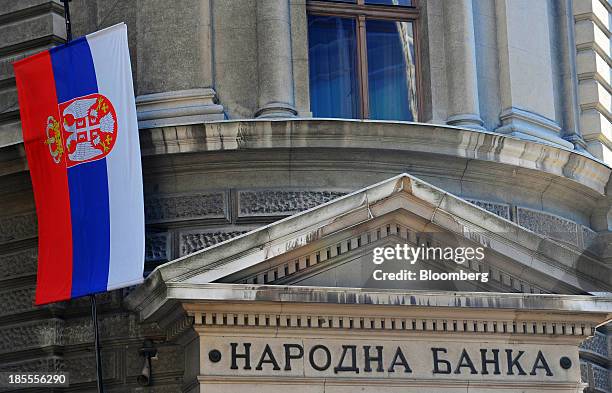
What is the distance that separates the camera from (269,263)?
1972 centimetres

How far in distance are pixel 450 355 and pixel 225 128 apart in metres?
4.52

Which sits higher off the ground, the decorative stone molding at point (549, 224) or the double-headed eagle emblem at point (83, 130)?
the double-headed eagle emblem at point (83, 130)

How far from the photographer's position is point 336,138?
22.0 meters

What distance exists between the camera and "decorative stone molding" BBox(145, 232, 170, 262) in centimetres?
2186

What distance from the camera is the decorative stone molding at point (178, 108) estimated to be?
2234 cm

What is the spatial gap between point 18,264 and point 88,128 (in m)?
2.54

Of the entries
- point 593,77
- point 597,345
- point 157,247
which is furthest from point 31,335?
point 593,77

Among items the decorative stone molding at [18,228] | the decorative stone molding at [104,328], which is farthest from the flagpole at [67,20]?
the decorative stone molding at [104,328]

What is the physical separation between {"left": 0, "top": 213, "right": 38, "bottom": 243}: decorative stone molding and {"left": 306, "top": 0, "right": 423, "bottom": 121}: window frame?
5.06m

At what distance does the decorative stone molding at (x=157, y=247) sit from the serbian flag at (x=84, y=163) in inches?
41.3

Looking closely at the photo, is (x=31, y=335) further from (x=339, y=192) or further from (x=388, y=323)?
(x=388, y=323)

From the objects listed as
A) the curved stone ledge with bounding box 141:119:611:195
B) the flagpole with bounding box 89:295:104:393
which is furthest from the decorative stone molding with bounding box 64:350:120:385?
the curved stone ledge with bounding box 141:119:611:195

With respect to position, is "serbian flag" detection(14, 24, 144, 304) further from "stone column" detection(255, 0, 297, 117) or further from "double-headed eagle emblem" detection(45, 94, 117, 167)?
"stone column" detection(255, 0, 297, 117)

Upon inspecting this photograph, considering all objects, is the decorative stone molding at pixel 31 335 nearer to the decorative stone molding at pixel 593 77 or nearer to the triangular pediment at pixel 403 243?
the triangular pediment at pixel 403 243
